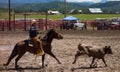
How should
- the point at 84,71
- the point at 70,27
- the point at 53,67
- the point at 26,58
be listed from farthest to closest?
1. the point at 70,27
2. the point at 26,58
3. the point at 53,67
4. the point at 84,71

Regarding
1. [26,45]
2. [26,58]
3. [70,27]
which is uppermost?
[26,45]

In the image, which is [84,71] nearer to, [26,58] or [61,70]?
[61,70]

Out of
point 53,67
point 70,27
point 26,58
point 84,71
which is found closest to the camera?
point 84,71

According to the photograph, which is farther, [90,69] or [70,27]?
[70,27]

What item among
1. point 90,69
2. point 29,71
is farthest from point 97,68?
point 29,71

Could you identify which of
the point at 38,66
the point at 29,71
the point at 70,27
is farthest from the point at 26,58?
the point at 70,27

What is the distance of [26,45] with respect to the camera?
13.3m

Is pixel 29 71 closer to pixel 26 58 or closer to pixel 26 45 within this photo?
pixel 26 45

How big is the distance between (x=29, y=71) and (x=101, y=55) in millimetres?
2493

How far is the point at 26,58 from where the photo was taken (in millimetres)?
16375

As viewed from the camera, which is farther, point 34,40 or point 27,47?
point 27,47

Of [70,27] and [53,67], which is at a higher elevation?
[53,67]

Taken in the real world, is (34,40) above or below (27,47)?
above

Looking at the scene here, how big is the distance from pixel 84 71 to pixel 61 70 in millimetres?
724
